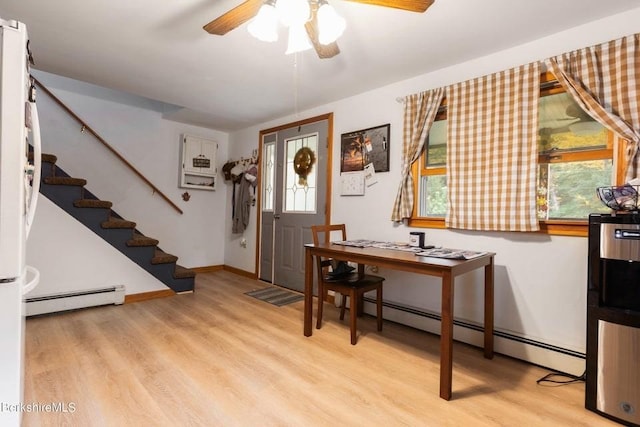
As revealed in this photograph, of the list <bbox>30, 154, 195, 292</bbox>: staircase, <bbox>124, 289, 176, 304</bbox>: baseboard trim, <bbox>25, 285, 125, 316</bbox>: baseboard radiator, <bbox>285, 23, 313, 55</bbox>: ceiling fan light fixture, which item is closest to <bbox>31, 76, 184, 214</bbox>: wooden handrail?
<bbox>30, 154, 195, 292</bbox>: staircase

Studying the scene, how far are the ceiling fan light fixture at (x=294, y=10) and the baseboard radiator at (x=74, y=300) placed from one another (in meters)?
3.05

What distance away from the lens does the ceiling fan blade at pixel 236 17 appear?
1.51 meters

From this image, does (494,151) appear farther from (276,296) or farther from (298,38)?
(276,296)

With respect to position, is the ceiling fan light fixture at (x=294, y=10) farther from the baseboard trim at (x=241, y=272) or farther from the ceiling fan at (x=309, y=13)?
the baseboard trim at (x=241, y=272)

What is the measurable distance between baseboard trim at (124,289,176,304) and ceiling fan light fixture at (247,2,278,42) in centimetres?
297

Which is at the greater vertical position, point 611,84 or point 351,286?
point 611,84

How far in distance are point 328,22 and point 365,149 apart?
168cm

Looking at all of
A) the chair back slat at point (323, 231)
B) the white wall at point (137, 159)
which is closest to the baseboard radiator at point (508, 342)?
the chair back slat at point (323, 231)

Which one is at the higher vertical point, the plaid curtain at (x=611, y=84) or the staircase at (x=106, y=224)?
the plaid curtain at (x=611, y=84)

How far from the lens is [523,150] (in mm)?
2143

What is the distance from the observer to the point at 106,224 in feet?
10.3

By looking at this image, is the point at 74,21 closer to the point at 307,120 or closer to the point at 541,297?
the point at 307,120

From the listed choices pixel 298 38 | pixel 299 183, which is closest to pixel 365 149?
pixel 299 183

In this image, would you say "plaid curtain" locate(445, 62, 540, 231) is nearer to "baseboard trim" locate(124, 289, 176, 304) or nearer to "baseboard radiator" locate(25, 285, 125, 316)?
"baseboard trim" locate(124, 289, 176, 304)
